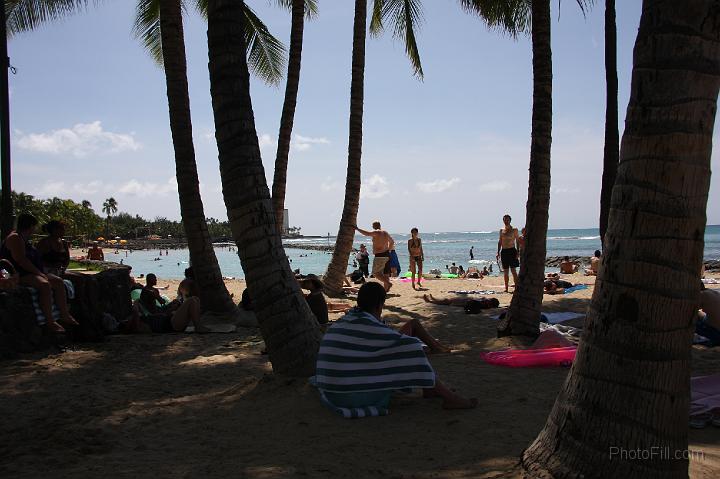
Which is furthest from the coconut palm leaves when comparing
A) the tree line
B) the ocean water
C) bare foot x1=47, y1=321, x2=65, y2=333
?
the tree line

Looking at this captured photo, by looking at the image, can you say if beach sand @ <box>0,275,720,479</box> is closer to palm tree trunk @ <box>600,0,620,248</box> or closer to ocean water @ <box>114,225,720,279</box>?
palm tree trunk @ <box>600,0,620,248</box>

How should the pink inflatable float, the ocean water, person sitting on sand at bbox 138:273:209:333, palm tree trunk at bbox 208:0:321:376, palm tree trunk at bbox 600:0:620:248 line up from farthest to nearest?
the ocean water < palm tree trunk at bbox 600:0:620:248 < person sitting on sand at bbox 138:273:209:333 < the pink inflatable float < palm tree trunk at bbox 208:0:321:376

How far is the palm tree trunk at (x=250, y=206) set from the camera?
4.73 m

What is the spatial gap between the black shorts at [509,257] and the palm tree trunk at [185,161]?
265 inches

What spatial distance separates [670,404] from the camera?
7.68 ft

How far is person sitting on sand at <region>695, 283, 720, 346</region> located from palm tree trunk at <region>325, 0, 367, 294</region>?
7379 mm

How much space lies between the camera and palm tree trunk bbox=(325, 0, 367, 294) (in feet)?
40.2

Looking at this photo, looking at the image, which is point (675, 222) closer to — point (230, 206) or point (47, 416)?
point (230, 206)

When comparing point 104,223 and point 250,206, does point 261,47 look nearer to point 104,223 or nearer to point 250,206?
point 250,206

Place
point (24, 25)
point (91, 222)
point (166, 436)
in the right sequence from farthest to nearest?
point (91, 222), point (24, 25), point (166, 436)

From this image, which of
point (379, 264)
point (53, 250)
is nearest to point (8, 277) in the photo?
point (53, 250)

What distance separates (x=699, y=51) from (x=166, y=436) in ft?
12.4

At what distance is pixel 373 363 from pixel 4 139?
7.53 m

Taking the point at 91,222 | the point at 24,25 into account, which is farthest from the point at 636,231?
the point at 91,222
